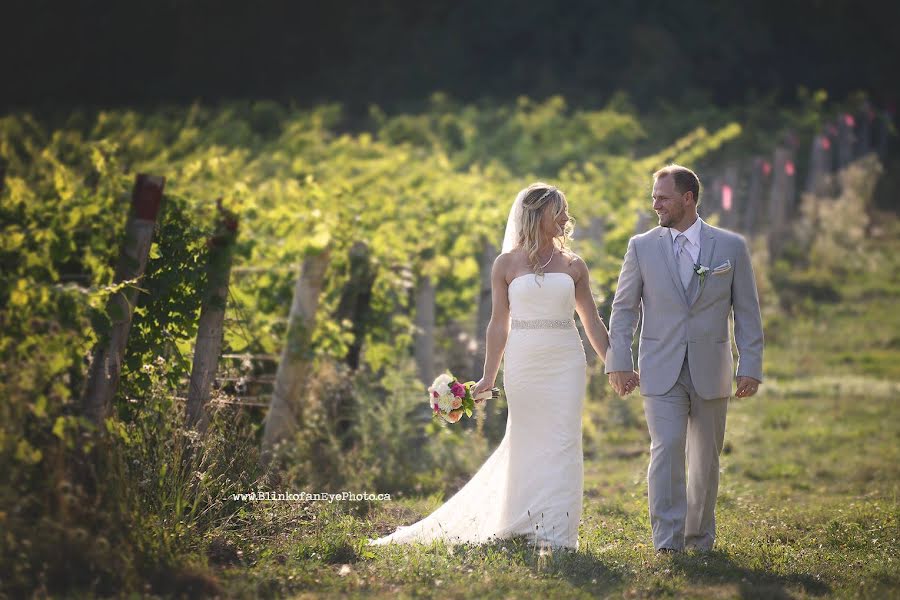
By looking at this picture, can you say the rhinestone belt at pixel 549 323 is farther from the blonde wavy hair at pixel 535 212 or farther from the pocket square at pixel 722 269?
the pocket square at pixel 722 269

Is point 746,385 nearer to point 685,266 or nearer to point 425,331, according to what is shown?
point 685,266

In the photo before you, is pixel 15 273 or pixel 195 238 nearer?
pixel 15 273

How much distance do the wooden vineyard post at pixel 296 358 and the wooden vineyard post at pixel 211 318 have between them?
165 centimetres

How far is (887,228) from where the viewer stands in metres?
21.4

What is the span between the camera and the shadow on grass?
489 cm

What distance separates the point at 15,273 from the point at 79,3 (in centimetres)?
3294

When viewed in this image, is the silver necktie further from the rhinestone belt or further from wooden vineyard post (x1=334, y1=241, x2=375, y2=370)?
wooden vineyard post (x1=334, y1=241, x2=375, y2=370)

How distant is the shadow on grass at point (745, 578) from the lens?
4.89 metres

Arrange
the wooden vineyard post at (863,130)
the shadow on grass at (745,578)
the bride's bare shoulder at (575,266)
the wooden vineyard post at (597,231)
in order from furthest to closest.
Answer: the wooden vineyard post at (863,130) → the wooden vineyard post at (597,231) → the bride's bare shoulder at (575,266) → the shadow on grass at (745,578)

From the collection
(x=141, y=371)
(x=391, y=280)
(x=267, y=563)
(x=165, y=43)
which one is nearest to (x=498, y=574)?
(x=267, y=563)

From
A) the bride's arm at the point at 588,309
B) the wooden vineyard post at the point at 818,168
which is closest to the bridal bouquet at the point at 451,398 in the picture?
the bride's arm at the point at 588,309

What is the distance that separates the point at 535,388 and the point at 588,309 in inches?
19.3

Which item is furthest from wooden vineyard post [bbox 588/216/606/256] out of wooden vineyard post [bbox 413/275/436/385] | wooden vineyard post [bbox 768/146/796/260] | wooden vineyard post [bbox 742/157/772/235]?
wooden vineyard post [bbox 768/146/796/260]

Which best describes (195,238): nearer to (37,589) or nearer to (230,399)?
(230,399)
